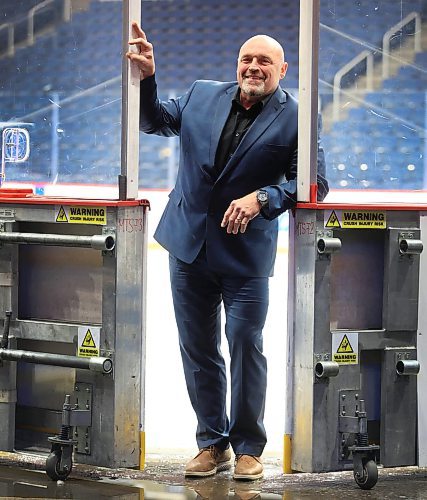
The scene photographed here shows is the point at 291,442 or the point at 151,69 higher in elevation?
the point at 151,69

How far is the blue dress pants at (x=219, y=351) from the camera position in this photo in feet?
13.4

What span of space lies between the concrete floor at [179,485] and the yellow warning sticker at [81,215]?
92 cm

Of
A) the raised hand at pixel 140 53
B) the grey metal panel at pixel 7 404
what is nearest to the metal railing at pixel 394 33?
the raised hand at pixel 140 53

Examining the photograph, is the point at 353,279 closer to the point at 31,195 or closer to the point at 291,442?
the point at 291,442

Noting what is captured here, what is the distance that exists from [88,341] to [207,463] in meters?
0.64

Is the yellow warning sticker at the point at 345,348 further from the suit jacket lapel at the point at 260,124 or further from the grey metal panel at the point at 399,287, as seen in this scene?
the suit jacket lapel at the point at 260,124

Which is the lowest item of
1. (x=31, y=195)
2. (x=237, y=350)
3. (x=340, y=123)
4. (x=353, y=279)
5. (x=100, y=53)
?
(x=237, y=350)

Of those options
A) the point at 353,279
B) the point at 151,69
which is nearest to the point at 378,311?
the point at 353,279

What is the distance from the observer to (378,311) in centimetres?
416

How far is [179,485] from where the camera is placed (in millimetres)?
4008

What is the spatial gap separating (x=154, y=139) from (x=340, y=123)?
9.26 meters

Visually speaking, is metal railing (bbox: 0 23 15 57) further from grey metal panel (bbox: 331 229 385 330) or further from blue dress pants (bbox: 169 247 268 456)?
grey metal panel (bbox: 331 229 385 330)

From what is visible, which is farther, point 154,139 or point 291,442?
point 154,139

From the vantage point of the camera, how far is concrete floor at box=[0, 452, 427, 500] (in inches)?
152
